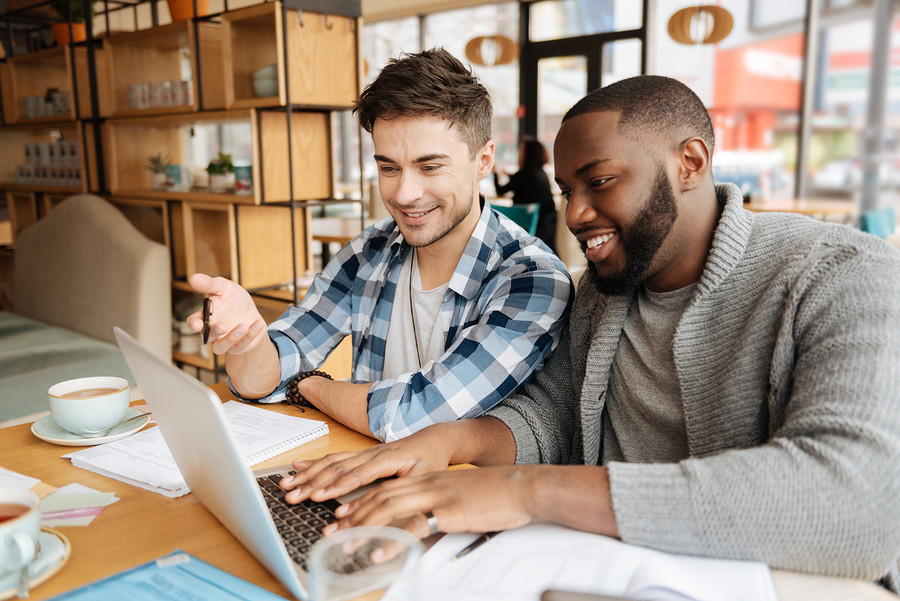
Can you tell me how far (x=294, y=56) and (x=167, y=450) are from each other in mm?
2107

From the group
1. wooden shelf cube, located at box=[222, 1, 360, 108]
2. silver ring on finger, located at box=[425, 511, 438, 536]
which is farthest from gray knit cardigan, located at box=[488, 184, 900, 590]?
wooden shelf cube, located at box=[222, 1, 360, 108]

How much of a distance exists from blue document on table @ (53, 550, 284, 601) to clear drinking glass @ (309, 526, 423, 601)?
0.52ft

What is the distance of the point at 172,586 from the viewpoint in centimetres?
71

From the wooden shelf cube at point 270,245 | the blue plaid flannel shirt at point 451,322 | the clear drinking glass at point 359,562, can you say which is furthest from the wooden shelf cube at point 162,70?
the clear drinking glass at point 359,562

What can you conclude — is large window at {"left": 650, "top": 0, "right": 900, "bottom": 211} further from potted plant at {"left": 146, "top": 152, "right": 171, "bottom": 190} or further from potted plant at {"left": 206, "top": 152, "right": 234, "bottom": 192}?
potted plant at {"left": 146, "top": 152, "right": 171, "bottom": 190}

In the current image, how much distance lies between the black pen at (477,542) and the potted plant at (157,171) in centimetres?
325

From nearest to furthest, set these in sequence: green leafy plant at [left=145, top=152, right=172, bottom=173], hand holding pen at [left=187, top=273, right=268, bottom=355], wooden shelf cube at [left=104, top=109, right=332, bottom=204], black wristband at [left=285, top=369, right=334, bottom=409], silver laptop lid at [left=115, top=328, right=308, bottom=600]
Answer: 1. silver laptop lid at [left=115, top=328, right=308, bottom=600]
2. hand holding pen at [left=187, top=273, right=268, bottom=355]
3. black wristband at [left=285, top=369, right=334, bottom=409]
4. wooden shelf cube at [left=104, top=109, right=332, bottom=204]
5. green leafy plant at [left=145, top=152, right=172, bottom=173]

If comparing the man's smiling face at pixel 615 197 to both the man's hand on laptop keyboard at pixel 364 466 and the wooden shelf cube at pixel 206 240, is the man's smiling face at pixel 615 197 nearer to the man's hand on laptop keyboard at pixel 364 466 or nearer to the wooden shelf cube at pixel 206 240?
the man's hand on laptop keyboard at pixel 364 466

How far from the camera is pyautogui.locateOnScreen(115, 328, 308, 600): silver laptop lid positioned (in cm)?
66

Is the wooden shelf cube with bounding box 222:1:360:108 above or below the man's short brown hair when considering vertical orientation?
above

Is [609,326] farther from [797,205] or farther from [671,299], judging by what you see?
[797,205]

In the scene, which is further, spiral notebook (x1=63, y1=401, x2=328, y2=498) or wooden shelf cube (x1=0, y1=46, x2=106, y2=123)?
wooden shelf cube (x1=0, y1=46, x2=106, y2=123)

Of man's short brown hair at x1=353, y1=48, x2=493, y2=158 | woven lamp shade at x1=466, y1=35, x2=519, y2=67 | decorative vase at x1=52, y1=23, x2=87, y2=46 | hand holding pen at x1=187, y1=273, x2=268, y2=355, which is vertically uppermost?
woven lamp shade at x1=466, y1=35, x2=519, y2=67

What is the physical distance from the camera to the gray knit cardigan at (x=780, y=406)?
2.44ft
